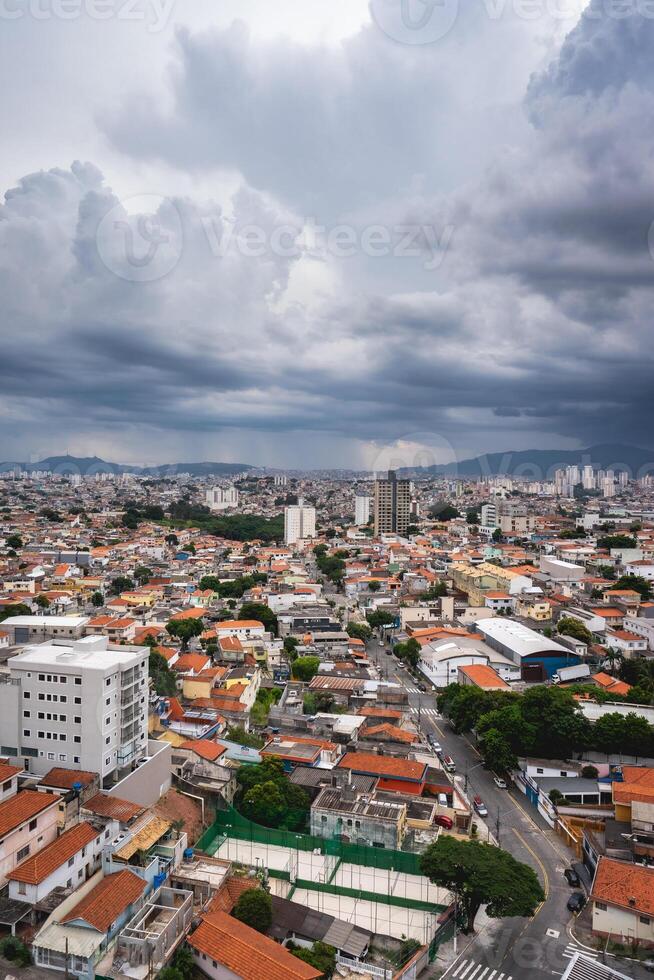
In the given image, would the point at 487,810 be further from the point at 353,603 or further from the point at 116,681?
the point at 353,603

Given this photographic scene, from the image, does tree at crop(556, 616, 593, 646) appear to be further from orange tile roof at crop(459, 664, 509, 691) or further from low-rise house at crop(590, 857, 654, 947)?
low-rise house at crop(590, 857, 654, 947)

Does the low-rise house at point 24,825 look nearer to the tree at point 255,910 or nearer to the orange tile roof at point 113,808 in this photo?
the orange tile roof at point 113,808

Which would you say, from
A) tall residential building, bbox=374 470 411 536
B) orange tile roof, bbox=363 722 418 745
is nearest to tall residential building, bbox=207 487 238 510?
tall residential building, bbox=374 470 411 536

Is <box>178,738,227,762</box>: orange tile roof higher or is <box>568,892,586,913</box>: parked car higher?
<box>178,738,227,762</box>: orange tile roof

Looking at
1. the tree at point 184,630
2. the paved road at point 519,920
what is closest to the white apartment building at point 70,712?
the paved road at point 519,920

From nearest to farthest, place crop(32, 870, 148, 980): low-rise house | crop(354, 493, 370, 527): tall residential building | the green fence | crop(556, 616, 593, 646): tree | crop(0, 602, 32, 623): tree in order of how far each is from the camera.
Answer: crop(32, 870, 148, 980): low-rise house → the green fence → crop(556, 616, 593, 646): tree → crop(0, 602, 32, 623): tree → crop(354, 493, 370, 527): tall residential building

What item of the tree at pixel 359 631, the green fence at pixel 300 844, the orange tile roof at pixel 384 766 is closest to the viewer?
the green fence at pixel 300 844

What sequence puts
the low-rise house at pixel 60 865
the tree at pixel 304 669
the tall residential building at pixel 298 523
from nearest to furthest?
the low-rise house at pixel 60 865 < the tree at pixel 304 669 < the tall residential building at pixel 298 523
